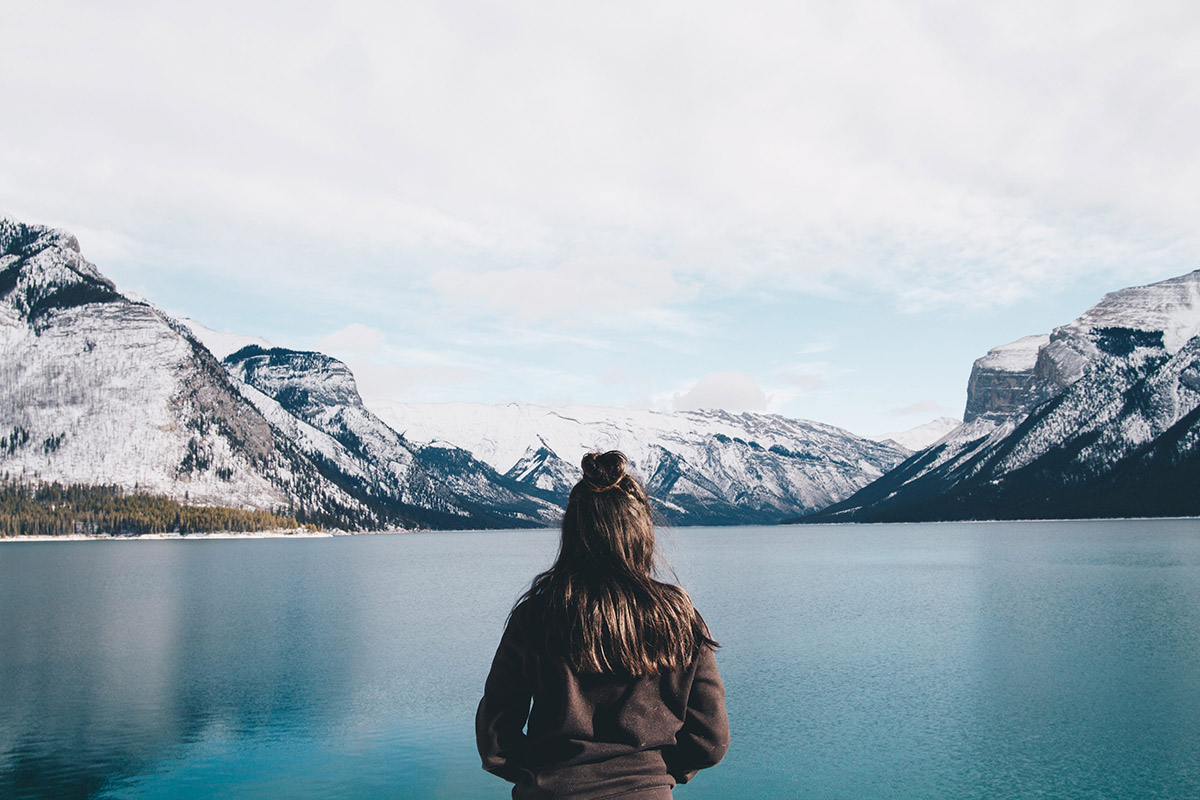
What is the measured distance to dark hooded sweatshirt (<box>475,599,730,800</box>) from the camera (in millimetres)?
5840

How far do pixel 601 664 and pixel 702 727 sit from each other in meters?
0.98

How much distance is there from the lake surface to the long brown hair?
1188mm

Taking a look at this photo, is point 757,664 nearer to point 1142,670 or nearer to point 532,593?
point 1142,670

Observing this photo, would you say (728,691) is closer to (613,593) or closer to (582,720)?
(582,720)

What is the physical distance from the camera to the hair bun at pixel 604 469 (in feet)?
19.4

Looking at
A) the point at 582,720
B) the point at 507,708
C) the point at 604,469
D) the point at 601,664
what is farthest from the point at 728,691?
the point at 604,469

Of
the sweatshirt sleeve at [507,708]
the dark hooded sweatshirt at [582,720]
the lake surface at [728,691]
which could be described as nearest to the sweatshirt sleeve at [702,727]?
the dark hooded sweatshirt at [582,720]

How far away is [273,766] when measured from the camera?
96.4ft

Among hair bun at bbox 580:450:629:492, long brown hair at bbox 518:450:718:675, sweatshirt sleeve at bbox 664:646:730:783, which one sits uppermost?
hair bun at bbox 580:450:629:492

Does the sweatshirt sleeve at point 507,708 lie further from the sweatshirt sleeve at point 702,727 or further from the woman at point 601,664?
the sweatshirt sleeve at point 702,727

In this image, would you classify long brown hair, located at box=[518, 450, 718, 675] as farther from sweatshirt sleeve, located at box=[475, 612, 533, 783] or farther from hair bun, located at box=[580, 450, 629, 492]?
sweatshirt sleeve, located at box=[475, 612, 533, 783]

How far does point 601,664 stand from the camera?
227 inches

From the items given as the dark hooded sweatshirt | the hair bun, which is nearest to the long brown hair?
the hair bun

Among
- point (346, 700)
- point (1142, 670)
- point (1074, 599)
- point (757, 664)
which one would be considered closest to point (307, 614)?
point (346, 700)
